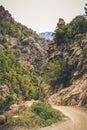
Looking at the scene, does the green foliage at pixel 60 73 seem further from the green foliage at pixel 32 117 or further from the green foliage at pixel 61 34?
the green foliage at pixel 32 117

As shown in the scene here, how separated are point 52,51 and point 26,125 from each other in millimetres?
71496

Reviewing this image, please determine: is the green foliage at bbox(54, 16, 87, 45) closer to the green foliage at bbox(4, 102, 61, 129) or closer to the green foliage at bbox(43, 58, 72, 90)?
the green foliage at bbox(43, 58, 72, 90)

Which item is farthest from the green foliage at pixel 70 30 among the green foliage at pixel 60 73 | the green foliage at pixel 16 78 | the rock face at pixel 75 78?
the green foliage at pixel 16 78

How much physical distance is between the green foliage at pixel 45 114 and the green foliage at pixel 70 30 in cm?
5153

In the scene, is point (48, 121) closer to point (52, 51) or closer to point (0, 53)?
point (52, 51)

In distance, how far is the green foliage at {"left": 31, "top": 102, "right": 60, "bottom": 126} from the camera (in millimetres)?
35219

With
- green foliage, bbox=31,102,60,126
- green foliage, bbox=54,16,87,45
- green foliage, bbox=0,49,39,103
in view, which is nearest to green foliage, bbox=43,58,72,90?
green foliage, bbox=54,16,87,45

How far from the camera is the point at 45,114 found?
3794cm

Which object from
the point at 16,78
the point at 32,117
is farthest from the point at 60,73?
the point at 16,78

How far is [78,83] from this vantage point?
221 ft

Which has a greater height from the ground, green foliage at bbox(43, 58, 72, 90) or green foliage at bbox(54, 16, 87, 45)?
green foliage at bbox(54, 16, 87, 45)

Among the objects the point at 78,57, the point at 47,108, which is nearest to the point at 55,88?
the point at 78,57

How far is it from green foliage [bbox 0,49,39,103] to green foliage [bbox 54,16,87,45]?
7258 centimetres

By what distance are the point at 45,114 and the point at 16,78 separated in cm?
14731
